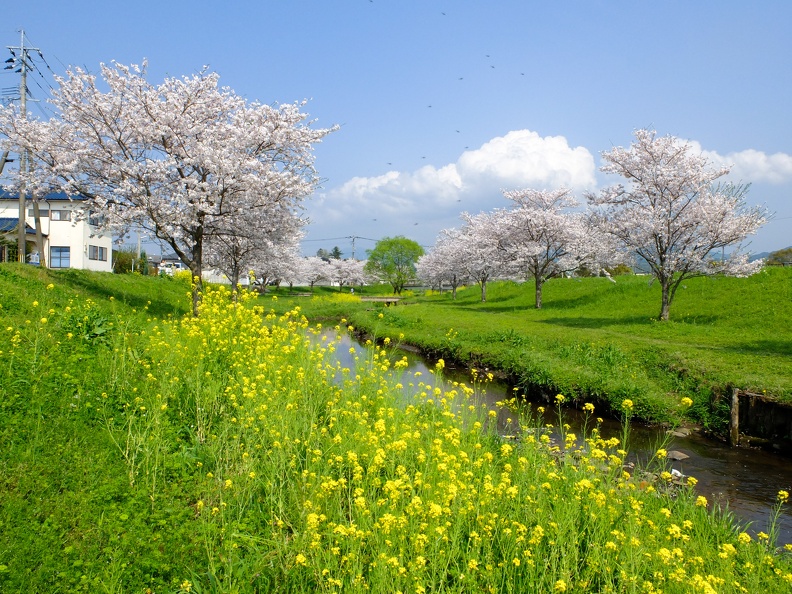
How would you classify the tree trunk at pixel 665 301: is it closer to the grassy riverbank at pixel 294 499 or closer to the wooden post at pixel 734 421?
the wooden post at pixel 734 421

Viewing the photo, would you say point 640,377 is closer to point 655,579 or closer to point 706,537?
point 706,537

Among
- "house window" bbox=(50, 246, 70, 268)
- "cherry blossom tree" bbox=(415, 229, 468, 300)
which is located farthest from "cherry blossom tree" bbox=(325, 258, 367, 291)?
"house window" bbox=(50, 246, 70, 268)

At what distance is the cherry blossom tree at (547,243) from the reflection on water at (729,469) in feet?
77.7

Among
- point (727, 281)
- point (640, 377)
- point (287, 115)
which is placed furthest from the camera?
point (727, 281)

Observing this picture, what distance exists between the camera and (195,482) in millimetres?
6148

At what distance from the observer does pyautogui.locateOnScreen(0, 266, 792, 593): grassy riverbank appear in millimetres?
4449

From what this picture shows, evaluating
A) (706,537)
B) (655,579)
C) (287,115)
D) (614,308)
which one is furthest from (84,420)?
(614,308)

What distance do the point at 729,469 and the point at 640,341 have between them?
35.0 ft

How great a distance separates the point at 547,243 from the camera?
124 ft

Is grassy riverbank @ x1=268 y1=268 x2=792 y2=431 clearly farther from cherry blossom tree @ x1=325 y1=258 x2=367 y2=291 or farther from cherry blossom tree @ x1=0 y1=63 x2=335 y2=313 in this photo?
cherry blossom tree @ x1=325 y1=258 x2=367 y2=291

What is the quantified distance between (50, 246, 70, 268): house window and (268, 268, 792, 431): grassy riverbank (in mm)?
22950

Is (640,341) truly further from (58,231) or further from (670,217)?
(58,231)

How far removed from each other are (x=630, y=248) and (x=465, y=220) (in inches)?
1471

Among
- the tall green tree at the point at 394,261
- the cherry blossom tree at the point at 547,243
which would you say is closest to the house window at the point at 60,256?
the cherry blossom tree at the point at 547,243
